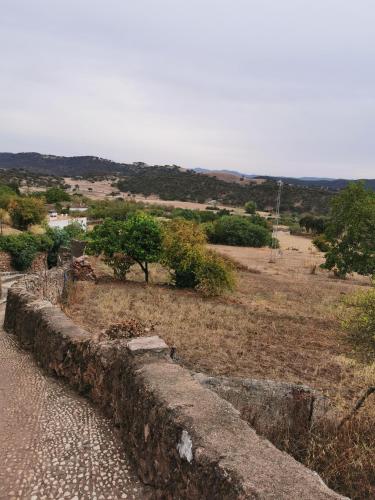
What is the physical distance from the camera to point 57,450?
15.2ft

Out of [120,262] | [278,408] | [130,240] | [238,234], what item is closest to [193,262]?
[130,240]

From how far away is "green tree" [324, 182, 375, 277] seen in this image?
19.7 meters

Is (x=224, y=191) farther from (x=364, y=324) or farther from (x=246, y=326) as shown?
(x=364, y=324)

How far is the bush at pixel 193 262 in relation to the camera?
20.3 m

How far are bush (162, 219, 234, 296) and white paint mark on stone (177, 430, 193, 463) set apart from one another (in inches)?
656

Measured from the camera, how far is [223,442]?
130 inches

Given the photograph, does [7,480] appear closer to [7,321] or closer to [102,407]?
[102,407]

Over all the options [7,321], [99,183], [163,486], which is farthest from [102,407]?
[99,183]

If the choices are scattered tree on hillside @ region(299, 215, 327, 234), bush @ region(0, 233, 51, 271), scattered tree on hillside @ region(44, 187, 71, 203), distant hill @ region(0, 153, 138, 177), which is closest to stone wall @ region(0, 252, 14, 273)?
bush @ region(0, 233, 51, 271)

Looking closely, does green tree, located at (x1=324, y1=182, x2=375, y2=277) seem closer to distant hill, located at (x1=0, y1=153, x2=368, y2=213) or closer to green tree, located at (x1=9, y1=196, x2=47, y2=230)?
green tree, located at (x1=9, y1=196, x2=47, y2=230)

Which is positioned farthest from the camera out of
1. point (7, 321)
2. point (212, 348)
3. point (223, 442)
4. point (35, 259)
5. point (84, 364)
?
point (35, 259)

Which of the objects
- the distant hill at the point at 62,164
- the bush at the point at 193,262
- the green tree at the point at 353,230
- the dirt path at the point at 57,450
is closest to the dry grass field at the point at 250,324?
the bush at the point at 193,262

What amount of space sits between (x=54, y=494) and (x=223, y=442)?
1.84 m

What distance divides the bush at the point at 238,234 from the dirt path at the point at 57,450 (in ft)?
135
